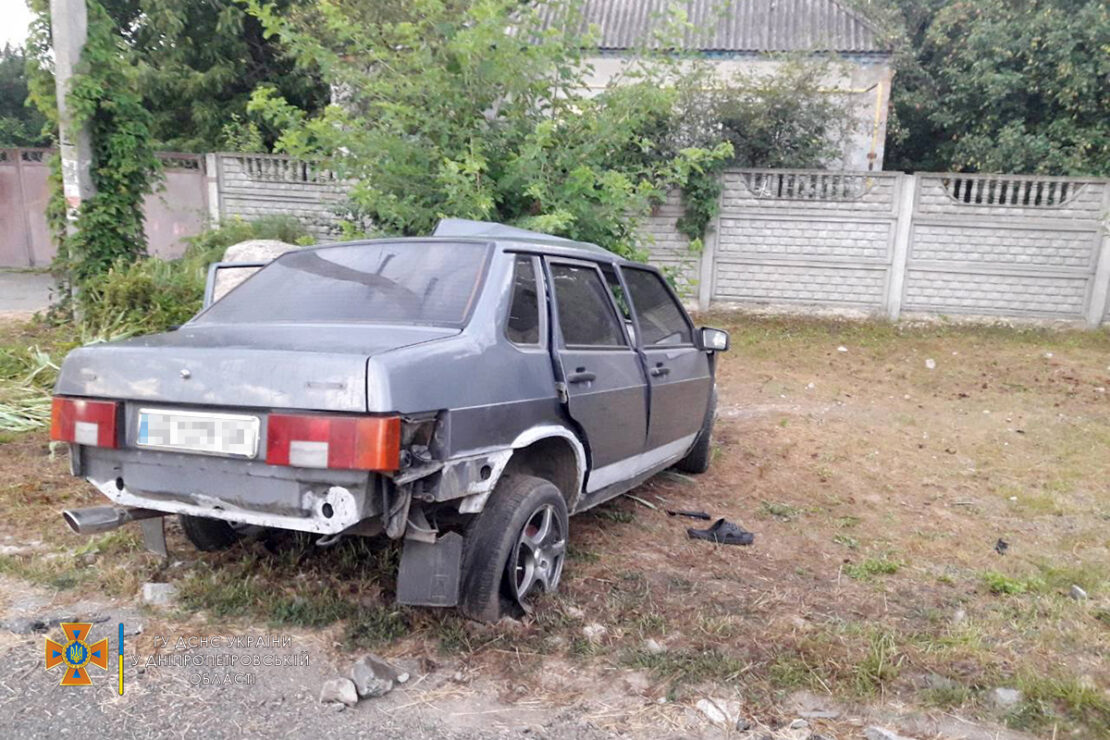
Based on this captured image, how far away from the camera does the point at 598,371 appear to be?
3600mm

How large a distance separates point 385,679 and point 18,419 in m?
4.41

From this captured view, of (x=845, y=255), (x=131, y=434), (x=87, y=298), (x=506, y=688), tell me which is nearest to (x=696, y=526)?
(x=506, y=688)

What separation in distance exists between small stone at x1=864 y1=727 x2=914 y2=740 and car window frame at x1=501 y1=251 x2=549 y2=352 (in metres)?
1.81

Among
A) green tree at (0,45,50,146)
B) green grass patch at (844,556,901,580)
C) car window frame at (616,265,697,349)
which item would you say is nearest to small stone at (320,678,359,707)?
car window frame at (616,265,697,349)

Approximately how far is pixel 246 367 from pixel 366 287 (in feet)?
2.89

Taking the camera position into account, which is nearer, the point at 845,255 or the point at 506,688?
the point at 506,688

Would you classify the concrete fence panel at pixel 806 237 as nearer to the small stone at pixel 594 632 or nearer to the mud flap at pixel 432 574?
the small stone at pixel 594 632

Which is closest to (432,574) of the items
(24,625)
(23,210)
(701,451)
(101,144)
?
(24,625)

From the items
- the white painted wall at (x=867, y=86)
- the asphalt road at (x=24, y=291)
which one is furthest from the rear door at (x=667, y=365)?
the white painted wall at (x=867, y=86)

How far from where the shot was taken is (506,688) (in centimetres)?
262

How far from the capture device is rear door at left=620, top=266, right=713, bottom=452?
421cm

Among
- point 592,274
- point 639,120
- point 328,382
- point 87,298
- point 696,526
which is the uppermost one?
point 639,120

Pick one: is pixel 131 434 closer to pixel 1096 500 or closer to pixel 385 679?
pixel 385 679

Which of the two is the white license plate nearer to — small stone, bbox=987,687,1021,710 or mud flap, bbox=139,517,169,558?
mud flap, bbox=139,517,169,558
